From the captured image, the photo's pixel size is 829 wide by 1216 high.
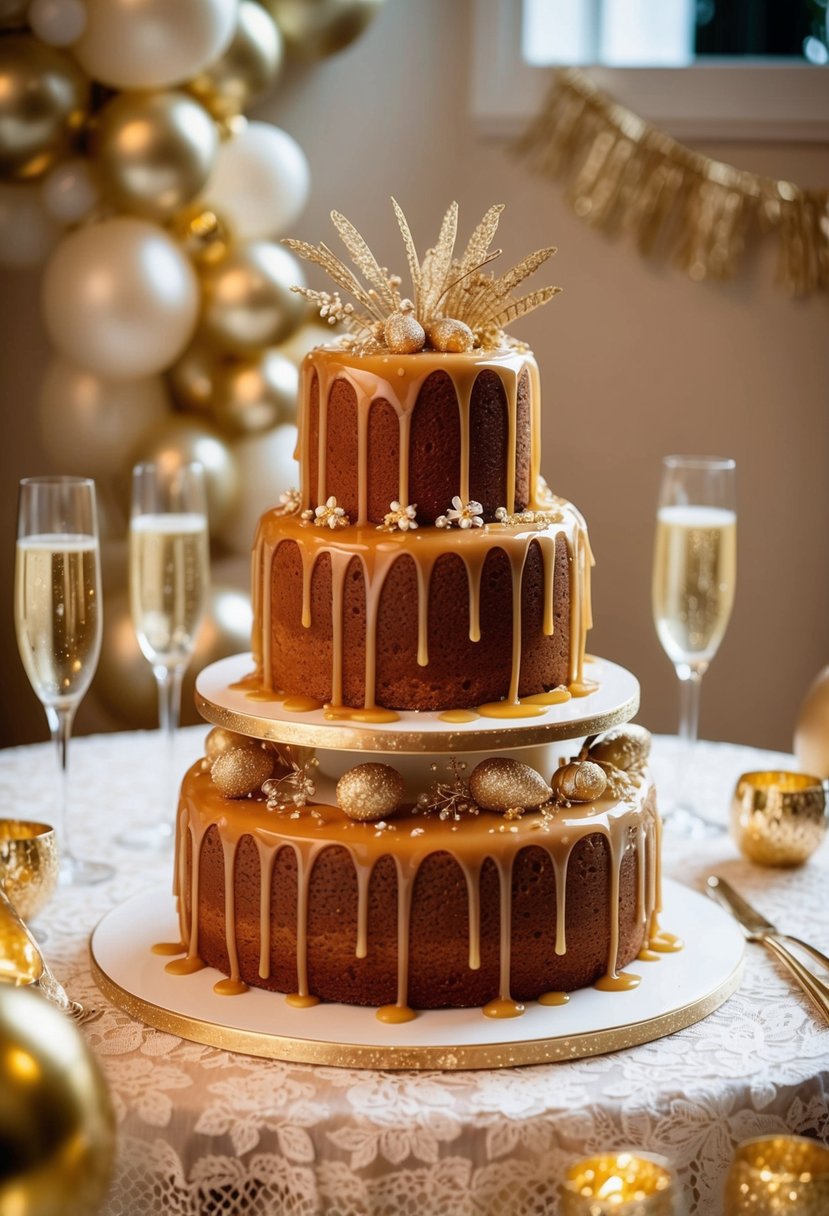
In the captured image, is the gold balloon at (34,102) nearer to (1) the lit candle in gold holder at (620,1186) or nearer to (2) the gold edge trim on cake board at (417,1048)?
(2) the gold edge trim on cake board at (417,1048)

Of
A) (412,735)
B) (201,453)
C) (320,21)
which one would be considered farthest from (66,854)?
(320,21)

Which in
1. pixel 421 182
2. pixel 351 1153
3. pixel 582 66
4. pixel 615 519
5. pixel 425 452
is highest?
pixel 582 66

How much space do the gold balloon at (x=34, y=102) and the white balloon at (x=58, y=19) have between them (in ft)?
0.10

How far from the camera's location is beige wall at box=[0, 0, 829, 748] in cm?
370

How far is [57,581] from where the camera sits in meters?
1.86

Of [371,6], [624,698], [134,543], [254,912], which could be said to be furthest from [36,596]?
[371,6]

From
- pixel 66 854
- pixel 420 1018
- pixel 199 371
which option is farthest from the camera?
pixel 199 371

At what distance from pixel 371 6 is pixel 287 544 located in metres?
2.06

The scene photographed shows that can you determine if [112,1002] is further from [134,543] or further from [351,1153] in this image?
[134,543]

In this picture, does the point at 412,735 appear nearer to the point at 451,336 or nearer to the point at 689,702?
the point at 451,336

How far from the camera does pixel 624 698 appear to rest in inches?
65.6

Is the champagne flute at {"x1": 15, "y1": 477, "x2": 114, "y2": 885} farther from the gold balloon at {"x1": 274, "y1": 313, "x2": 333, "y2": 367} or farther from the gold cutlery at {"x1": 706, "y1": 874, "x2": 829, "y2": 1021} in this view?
the gold balloon at {"x1": 274, "y1": 313, "x2": 333, "y2": 367}

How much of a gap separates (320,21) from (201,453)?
3.29 feet

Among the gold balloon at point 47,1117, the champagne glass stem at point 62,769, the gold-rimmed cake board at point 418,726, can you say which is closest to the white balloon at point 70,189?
the champagne glass stem at point 62,769
